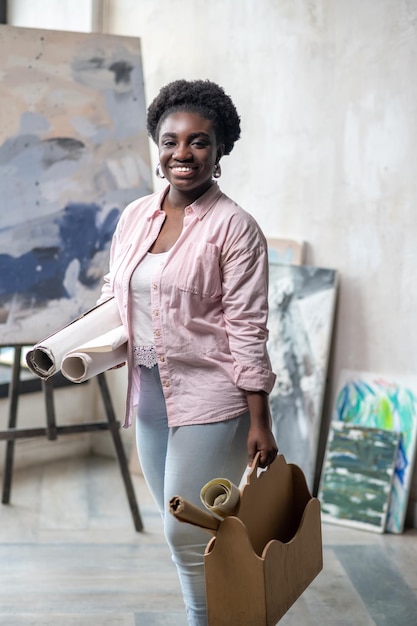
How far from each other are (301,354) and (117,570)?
3.91ft

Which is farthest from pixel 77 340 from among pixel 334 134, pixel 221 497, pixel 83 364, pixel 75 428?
pixel 334 134

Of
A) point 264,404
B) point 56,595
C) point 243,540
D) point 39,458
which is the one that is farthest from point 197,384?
point 39,458

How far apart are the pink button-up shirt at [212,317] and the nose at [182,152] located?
13 cm

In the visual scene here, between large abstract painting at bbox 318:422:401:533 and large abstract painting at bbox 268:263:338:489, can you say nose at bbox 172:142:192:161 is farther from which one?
large abstract painting at bbox 318:422:401:533

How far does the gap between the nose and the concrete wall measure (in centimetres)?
173

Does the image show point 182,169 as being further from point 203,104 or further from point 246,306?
point 246,306

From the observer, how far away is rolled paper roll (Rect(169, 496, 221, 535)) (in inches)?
59.6

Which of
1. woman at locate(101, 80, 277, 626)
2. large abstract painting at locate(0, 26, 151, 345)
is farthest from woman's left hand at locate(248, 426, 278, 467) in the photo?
large abstract painting at locate(0, 26, 151, 345)

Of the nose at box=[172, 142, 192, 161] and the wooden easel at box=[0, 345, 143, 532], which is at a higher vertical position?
the nose at box=[172, 142, 192, 161]

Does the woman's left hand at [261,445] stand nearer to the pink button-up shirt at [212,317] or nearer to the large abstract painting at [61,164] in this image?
the pink button-up shirt at [212,317]

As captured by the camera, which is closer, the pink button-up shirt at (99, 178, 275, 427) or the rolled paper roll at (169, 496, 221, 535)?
the rolled paper roll at (169, 496, 221, 535)

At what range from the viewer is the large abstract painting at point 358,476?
3.42 meters

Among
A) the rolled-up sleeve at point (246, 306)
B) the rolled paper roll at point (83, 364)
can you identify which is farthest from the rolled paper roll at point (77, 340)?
the rolled-up sleeve at point (246, 306)

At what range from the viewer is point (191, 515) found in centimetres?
154
